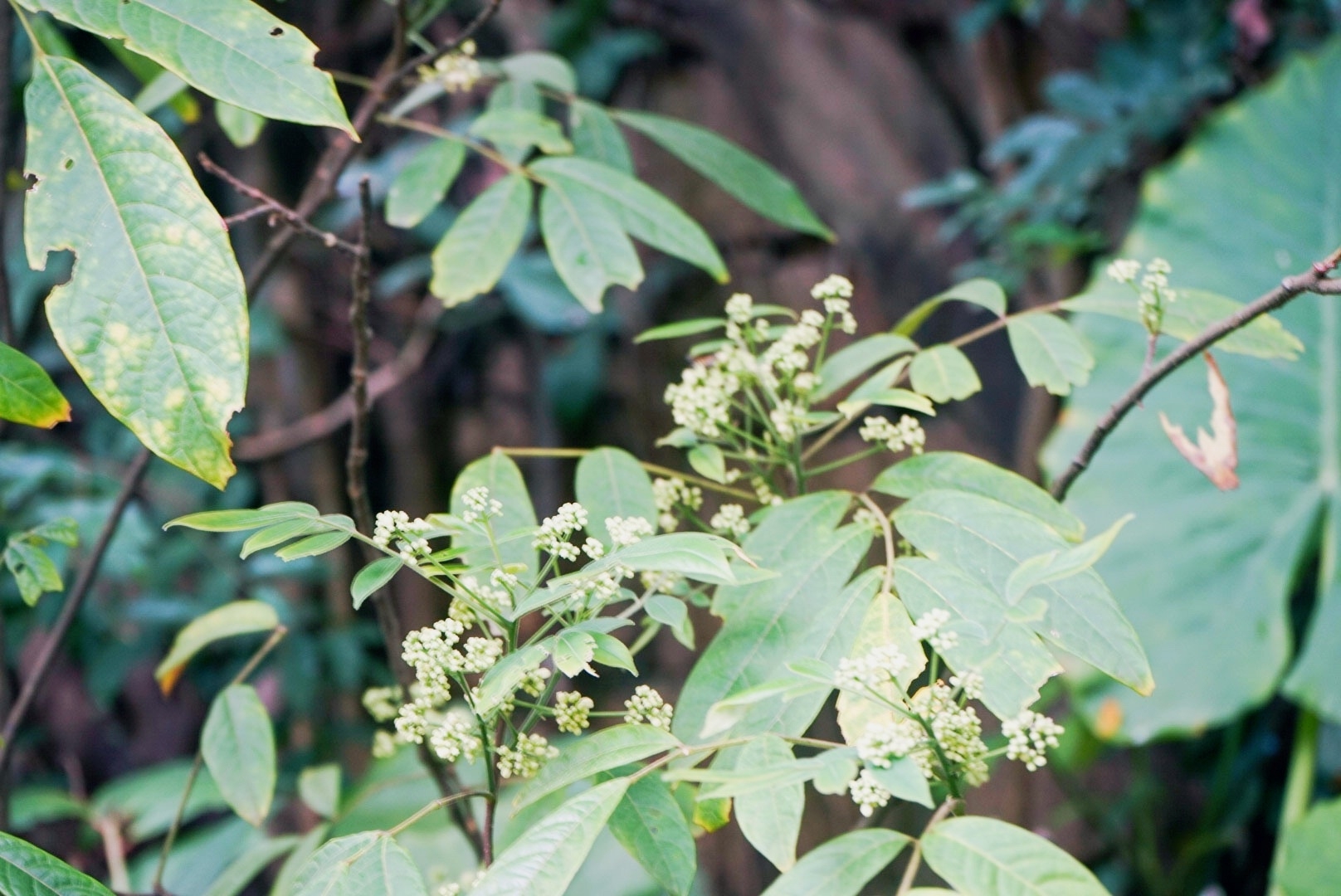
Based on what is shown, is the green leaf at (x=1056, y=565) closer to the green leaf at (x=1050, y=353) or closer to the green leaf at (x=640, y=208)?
the green leaf at (x=1050, y=353)

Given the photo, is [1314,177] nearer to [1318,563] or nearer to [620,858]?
[1318,563]

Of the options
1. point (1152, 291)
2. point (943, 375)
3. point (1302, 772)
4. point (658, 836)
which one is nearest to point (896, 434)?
point (943, 375)

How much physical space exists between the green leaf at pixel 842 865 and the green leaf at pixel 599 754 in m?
0.07

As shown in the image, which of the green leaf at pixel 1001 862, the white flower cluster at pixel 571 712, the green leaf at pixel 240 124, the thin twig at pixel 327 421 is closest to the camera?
the green leaf at pixel 1001 862

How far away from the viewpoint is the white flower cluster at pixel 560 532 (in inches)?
16.9

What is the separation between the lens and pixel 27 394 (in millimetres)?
463

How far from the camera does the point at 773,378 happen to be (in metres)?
0.56

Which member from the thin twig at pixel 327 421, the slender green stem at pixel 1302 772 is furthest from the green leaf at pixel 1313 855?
the thin twig at pixel 327 421

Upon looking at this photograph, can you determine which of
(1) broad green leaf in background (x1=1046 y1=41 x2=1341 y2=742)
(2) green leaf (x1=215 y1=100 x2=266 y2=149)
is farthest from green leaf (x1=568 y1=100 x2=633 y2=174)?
(1) broad green leaf in background (x1=1046 y1=41 x2=1341 y2=742)

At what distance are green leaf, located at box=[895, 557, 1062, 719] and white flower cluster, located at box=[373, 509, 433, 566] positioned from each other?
0.69 ft

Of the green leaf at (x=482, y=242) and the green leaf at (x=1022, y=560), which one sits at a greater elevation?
the green leaf at (x=482, y=242)

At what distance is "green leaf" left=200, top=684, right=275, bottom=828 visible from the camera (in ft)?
1.99

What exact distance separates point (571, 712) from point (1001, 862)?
19cm

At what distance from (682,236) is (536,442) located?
1.49 meters
